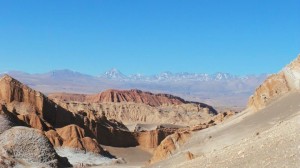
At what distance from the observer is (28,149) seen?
3312 centimetres

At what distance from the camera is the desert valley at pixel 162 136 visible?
15.6m

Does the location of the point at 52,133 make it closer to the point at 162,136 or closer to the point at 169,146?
the point at 169,146

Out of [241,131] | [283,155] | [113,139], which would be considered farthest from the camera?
[113,139]

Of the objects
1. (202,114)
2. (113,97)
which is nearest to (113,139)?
(202,114)

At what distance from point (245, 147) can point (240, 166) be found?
179cm

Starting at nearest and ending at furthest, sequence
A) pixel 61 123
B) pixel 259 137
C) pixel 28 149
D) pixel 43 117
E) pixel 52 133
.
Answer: pixel 259 137 < pixel 28 149 < pixel 52 133 < pixel 43 117 < pixel 61 123

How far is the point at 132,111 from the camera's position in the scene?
424ft

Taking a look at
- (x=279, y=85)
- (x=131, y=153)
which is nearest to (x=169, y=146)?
(x=279, y=85)

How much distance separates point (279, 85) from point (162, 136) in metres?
35.7

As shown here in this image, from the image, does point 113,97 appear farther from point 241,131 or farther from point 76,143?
point 241,131

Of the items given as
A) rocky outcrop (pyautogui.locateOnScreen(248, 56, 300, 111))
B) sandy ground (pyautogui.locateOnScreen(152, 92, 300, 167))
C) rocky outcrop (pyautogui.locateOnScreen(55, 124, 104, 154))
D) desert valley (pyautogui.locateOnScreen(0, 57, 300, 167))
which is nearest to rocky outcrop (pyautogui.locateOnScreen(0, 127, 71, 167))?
desert valley (pyautogui.locateOnScreen(0, 57, 300, 167))

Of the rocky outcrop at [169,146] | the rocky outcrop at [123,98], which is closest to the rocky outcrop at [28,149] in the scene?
the rocky outcrop at [169,146]

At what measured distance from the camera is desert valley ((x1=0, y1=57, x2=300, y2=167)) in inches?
615

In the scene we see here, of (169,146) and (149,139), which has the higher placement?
(169,146)
